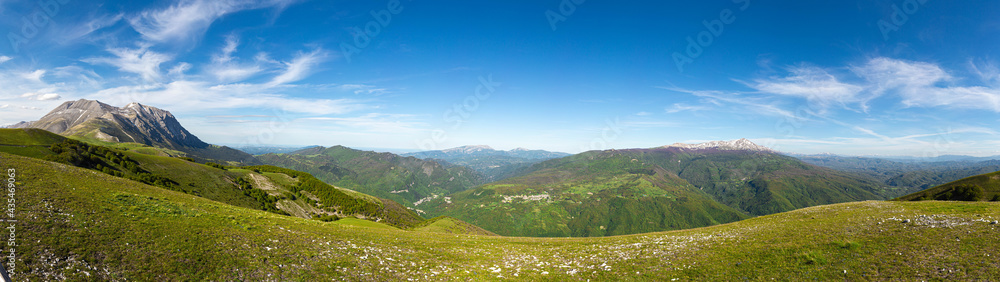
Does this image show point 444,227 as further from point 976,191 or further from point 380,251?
point 976,191

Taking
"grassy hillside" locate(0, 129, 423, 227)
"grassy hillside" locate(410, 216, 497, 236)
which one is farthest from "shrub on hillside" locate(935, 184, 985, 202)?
"grassy hillside" locate(0, 129, 423, 227)

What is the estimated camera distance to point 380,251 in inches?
755

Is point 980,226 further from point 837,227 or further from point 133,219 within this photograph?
point 133,219

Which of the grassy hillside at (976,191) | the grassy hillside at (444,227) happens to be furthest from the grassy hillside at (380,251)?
the grassy hillside at (444,227)

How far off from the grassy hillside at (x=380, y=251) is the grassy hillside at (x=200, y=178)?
4527 centimetres

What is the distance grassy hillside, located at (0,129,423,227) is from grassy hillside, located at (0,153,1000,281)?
45270 mm

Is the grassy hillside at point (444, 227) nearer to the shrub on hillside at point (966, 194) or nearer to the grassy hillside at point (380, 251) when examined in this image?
the grassy hillside at point (380, 251)

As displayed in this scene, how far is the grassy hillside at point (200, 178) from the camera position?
54.7 meters

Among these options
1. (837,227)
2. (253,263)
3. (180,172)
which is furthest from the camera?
(180,172)

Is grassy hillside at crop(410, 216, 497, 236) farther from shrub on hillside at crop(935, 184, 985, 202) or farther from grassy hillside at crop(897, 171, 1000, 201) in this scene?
grassy hillside at crop(897, 171, 1000, 201)

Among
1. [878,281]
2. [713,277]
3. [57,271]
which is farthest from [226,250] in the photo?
[878,281]

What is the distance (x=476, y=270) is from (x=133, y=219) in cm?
1863

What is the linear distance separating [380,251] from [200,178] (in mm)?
80750

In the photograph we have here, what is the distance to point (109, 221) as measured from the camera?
1547 cm
